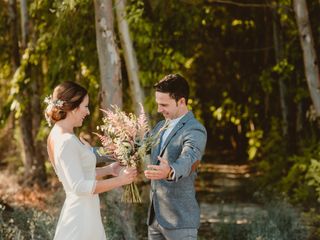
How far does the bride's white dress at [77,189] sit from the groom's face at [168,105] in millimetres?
641

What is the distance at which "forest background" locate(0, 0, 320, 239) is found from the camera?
8.56 meters

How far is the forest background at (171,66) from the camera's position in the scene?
8.56 m

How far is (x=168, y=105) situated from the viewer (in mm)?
4605

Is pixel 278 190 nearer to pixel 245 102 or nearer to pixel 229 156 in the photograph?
pixel 245 102

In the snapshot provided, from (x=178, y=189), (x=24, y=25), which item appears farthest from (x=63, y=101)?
(x=24, y=25)

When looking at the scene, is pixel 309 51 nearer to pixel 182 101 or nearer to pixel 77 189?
pixel 182 101

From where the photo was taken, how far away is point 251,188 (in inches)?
516

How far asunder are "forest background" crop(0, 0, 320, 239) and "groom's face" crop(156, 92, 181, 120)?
2.56m

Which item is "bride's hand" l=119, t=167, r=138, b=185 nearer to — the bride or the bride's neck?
the bride

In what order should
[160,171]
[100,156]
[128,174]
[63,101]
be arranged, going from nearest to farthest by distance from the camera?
[160,171] < [63,101] < [128,174] < [100,156]

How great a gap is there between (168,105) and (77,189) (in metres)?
0.94

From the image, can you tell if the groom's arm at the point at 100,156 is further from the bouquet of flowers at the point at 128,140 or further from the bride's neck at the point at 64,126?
the bride's neck at the point at 64,126

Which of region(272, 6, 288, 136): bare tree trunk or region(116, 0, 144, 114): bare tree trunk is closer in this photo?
region(116, 0, 144, 114): bare tree trunk

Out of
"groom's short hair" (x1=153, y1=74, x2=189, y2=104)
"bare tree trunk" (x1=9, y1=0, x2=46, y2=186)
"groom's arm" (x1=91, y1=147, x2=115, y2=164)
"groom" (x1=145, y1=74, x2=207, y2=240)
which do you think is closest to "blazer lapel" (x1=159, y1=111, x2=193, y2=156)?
"groom" (x1=145, y1=74, x2=207, y2=240)
